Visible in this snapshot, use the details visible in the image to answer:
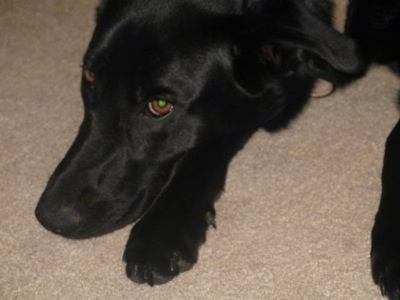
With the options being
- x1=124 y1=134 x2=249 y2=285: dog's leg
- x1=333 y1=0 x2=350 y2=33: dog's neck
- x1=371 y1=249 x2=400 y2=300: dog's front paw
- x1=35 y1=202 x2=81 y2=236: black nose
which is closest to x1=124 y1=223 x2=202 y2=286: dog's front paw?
x1=124 y1=134 x2=249 y2=285: dog's leg

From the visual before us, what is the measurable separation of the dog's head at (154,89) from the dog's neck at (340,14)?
103mm

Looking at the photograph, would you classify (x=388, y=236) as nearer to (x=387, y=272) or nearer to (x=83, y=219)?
(x=387, y=272)

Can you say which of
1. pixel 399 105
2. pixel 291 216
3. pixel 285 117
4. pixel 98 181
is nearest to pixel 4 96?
pixel 98 181

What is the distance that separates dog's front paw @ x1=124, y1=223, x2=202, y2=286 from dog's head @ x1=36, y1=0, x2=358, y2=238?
8cm

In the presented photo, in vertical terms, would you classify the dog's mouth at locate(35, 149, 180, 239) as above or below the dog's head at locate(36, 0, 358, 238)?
below

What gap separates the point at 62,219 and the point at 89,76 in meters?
0.30

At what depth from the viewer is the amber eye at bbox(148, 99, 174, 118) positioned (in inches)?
54.1

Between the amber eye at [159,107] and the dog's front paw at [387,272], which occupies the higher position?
the amber eye at [159,107]

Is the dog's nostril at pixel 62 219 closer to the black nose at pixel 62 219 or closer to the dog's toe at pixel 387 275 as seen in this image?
the black nose at pixel 62 219

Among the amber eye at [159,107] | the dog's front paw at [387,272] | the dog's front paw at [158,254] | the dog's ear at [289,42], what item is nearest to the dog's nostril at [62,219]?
the dog's front paw at [158,254]

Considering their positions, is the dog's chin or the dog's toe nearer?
the dog's toe

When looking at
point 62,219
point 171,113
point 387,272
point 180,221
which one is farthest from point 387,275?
point 62,219

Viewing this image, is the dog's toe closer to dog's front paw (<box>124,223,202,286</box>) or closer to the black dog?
the black dog

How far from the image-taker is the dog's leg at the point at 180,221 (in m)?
1.35
